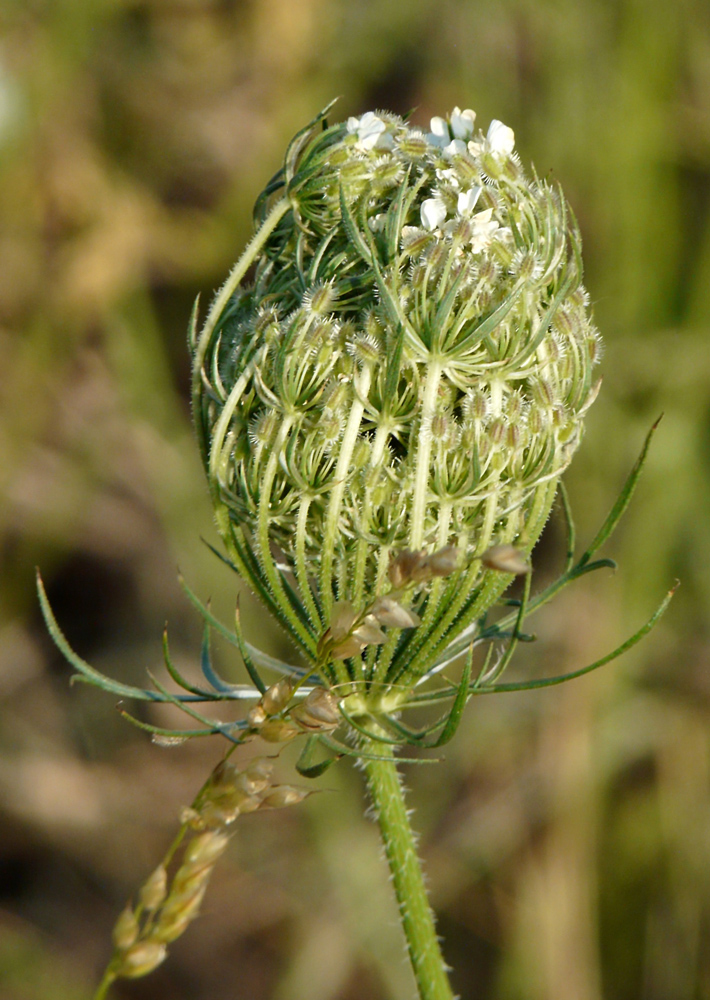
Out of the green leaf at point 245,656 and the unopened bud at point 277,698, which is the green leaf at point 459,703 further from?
the green leaf at point 245,656

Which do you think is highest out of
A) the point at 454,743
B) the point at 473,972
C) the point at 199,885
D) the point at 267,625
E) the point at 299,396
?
the point at 299,396

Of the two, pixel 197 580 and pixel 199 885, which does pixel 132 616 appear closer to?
pixel 197 580

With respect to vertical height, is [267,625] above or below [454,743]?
above

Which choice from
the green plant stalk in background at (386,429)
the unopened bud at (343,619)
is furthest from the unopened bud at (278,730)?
the unopened bud at (343,619)

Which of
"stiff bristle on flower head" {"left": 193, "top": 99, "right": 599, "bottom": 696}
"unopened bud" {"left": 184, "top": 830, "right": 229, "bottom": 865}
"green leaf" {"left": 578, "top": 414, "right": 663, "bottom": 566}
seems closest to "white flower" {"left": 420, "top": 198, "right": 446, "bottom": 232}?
"stiff bristle on flower head" {"left": 193, "top": 99, "right": 599, "bottom": 696}

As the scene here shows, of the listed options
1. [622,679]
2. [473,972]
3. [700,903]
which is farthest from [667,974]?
[622,679]

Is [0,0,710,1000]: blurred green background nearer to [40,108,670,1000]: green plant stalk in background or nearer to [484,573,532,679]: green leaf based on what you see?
[40,108,670,1000]: green plant stalk in background
